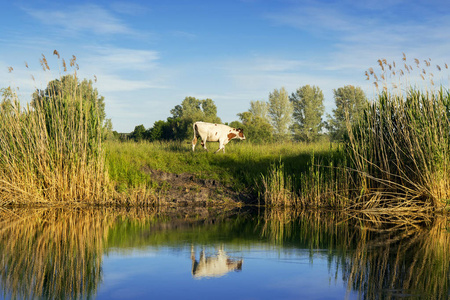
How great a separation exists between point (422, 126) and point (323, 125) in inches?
1949

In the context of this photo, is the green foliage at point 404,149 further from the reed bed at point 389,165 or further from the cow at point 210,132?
the cow at point 210,132

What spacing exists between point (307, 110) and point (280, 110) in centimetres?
530

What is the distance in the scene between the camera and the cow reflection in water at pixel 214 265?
6777 millimetres

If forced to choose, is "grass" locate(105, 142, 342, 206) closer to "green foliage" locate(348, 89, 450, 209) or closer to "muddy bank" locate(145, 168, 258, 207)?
"muddy bank" locate(145, 168, 258, 207)

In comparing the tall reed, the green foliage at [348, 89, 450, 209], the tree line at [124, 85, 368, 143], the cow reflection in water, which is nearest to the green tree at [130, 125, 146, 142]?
the tree line at [124, 85, 368, 143]

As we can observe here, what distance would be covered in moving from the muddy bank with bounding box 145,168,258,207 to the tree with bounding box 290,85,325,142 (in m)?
45.7

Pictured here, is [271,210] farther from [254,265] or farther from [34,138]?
[34,138]

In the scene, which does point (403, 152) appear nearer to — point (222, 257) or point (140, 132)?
point (222, 257)

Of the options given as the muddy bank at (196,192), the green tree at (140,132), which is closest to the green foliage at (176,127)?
the green tree at (140,132)

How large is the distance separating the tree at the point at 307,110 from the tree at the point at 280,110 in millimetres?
1745

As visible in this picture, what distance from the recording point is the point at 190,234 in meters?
9.74

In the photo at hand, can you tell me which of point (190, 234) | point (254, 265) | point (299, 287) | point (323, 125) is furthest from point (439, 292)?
point (323, 125)

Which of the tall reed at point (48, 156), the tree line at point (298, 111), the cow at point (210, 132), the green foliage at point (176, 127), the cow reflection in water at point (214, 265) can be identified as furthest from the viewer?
the tree line at point (298, 111)

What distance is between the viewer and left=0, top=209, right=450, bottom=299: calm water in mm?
5918
